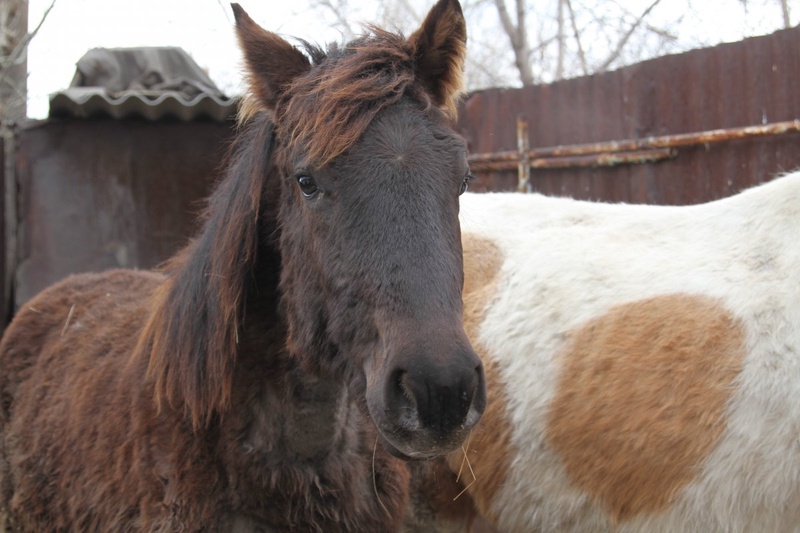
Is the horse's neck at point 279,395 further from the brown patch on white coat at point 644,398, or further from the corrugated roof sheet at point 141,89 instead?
the corrugated roof sheet at point 141,89

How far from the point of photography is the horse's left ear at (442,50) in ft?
8.12

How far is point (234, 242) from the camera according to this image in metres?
2.54

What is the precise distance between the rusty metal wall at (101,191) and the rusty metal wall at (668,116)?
288cm

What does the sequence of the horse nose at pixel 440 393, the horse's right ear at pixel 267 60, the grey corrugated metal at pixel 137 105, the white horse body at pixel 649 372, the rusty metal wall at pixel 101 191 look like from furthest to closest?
the rusty metal wall at pixel 101 191
the grey corrugated metal at pixel 137 105
the white horse body at pixel 649 372
the horse's right ear at pixel 267 60
the horse nose at pixel 440 393

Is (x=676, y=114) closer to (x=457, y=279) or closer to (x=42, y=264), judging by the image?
(x=457, y=279)

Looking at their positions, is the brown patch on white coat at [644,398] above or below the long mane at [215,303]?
below

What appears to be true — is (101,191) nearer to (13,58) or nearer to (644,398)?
(13,58)

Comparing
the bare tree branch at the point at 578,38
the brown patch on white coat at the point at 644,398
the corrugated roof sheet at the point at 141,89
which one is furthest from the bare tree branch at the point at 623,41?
the brown patch on white coat at the point at 644,398

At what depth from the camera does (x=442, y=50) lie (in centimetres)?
254

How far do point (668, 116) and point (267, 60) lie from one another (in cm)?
452

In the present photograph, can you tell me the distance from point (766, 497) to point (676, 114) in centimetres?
398

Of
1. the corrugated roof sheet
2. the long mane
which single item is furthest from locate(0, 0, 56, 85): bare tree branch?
the long mane

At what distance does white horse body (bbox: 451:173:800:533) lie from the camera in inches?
112

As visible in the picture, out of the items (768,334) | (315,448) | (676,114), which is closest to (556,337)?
(768,334)
